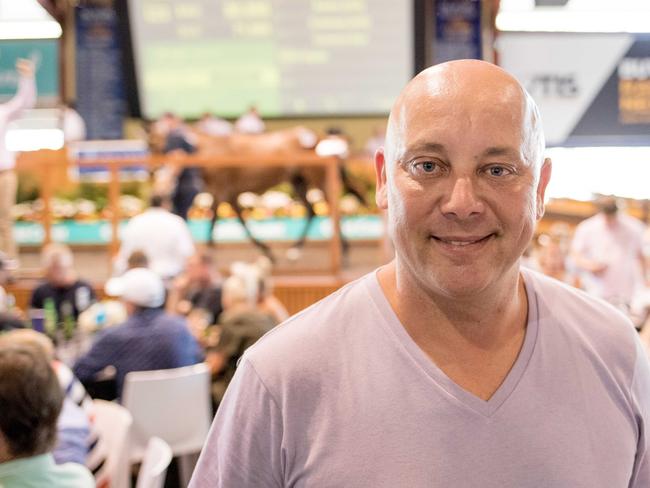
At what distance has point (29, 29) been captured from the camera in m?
11.8

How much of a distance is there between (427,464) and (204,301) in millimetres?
4951

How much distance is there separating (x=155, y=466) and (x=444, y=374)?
171cm

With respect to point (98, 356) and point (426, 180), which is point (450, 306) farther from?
point (98, 356)

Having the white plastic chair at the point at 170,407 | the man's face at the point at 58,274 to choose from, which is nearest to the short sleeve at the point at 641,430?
the white plastic chair at the point at 170,407

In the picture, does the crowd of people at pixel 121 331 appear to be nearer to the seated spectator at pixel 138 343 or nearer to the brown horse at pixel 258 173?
the seated spectator at pixel 138 343

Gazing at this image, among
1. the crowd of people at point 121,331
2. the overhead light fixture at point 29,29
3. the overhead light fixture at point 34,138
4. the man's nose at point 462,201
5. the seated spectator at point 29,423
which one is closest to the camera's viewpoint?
the man's nose at point 462,201

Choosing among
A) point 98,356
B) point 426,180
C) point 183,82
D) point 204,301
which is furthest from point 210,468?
point 183,82

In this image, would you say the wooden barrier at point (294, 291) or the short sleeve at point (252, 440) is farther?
the wooden barrier at point (294, 291)

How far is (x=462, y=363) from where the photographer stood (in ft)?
3.84

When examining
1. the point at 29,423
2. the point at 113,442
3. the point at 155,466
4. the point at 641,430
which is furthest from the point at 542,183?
the point at 113,442

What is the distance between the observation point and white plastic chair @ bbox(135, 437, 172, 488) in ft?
8.27

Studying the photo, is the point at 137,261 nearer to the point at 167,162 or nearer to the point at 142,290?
the point at 142,290

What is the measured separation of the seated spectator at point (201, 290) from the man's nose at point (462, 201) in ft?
15.8

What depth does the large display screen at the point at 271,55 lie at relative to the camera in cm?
1116
